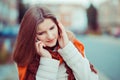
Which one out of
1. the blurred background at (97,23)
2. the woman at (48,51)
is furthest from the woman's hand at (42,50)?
the blurred background at (97,23)

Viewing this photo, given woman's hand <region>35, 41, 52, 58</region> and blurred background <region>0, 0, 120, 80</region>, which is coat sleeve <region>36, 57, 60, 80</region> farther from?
blurred background <region>0, 0, 120, 80</region>

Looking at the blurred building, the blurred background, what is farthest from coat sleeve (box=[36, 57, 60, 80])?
the blurred building

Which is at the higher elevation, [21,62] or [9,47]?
[21,62]

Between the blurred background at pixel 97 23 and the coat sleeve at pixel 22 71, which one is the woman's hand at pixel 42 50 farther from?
the blurred background at pixel 97 23

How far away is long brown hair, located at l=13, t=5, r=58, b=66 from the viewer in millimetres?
651

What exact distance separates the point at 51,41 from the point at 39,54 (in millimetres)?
38

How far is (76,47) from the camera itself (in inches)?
26.4

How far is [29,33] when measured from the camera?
25.9 inches

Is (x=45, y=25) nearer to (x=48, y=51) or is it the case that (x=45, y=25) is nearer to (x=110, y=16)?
(x=48, y=51)

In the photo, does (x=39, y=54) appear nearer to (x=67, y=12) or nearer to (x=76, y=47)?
(x=76, y=47)

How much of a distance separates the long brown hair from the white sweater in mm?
36

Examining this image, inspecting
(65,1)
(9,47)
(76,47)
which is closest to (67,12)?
(65,1)

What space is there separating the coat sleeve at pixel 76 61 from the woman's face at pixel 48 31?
30mm

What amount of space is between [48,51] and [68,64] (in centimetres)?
5
